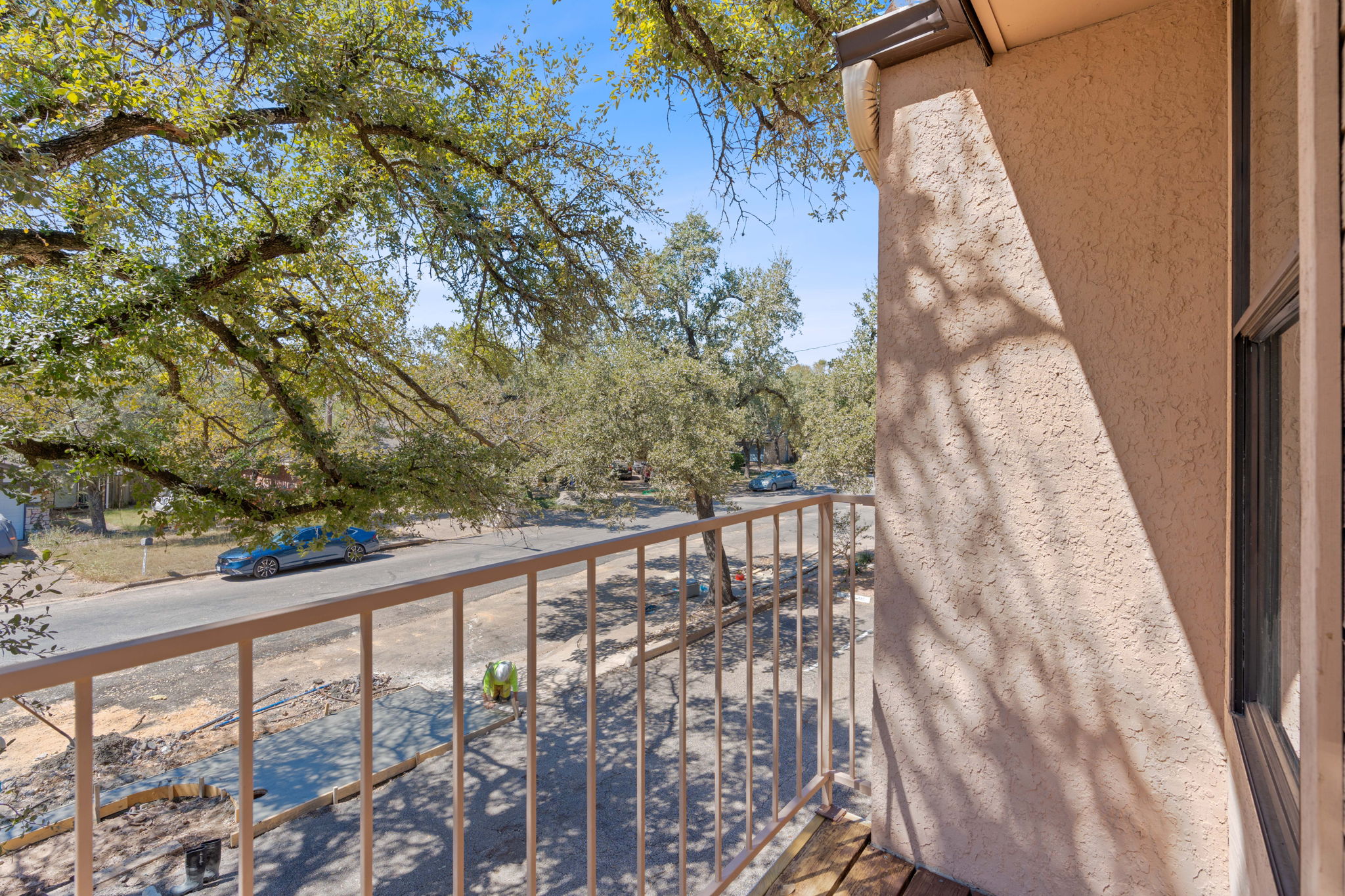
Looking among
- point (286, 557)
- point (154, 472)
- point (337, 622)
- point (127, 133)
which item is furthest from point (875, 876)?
point (286, 557)

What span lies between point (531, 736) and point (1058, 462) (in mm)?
1259

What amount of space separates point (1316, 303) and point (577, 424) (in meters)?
7.75

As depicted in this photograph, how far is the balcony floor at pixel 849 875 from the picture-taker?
1.51 m

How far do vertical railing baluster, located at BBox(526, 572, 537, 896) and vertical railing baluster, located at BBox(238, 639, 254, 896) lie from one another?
34 cm

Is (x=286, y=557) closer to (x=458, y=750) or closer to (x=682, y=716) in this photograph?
(x=682, y=716)

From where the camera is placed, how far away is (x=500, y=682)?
22.0ft

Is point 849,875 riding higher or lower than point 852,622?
lower

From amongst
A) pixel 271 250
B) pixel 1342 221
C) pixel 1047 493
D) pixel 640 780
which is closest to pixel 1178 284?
pixel 1047 493

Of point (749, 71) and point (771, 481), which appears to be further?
point (771, 481)

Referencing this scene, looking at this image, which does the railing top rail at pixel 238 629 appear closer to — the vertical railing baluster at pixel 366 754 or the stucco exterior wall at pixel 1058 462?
the vertical railing baluster at pixel 366 754

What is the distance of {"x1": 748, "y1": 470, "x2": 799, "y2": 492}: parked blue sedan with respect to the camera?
64.1 feet

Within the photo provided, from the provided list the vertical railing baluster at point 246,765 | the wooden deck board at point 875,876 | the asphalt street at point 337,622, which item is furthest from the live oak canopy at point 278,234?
the wooden deck board at point 875,876

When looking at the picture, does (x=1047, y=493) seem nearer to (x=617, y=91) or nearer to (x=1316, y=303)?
(x=1316, y=303)

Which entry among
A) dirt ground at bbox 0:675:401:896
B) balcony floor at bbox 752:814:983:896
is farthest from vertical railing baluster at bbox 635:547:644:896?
dirt ground at bbox 0:675:401:896
